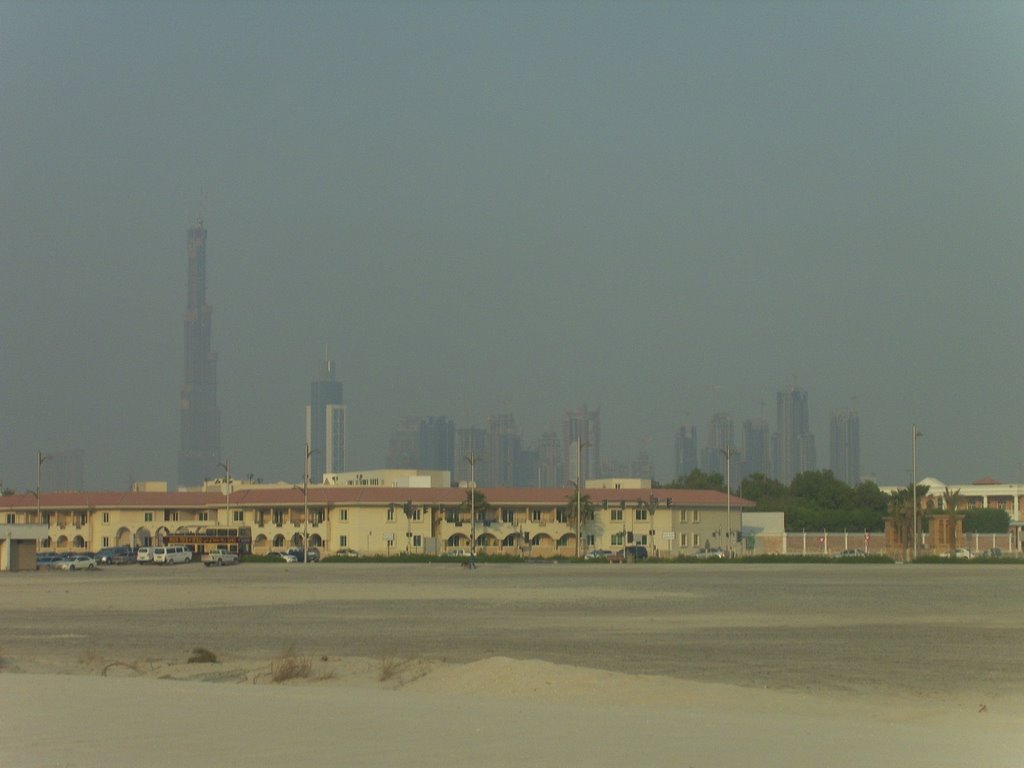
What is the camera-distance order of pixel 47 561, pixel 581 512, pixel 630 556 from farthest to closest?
pixel 581 512, pixel 630 556, pixel 47 561

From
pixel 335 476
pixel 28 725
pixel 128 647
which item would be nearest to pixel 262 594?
pixel 128 647

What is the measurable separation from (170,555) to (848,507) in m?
94.4

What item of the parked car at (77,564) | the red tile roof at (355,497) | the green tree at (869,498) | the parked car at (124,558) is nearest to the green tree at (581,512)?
the red tile roof at (355,497)

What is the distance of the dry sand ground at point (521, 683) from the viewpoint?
14.4m

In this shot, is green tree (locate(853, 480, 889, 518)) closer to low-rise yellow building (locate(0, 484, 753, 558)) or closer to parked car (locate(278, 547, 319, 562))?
low-rise yellow building (locate(0, 484, 753, 558))

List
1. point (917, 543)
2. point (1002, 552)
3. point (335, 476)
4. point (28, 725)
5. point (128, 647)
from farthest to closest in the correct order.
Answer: point (335, 476) < point (1002, 552) < point (917, 543) < point (128, 647) < point (28, 725)

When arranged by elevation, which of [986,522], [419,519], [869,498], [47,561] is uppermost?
[869,498]

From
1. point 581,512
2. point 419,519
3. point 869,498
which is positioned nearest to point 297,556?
point 419,519

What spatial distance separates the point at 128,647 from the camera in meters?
29.3

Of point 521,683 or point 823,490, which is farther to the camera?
point 823,490

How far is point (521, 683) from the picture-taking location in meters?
20.2

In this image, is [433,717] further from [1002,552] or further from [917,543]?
[1002,552]

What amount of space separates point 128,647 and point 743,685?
1405 centimetres

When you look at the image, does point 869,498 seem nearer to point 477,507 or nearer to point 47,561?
point 477,507
